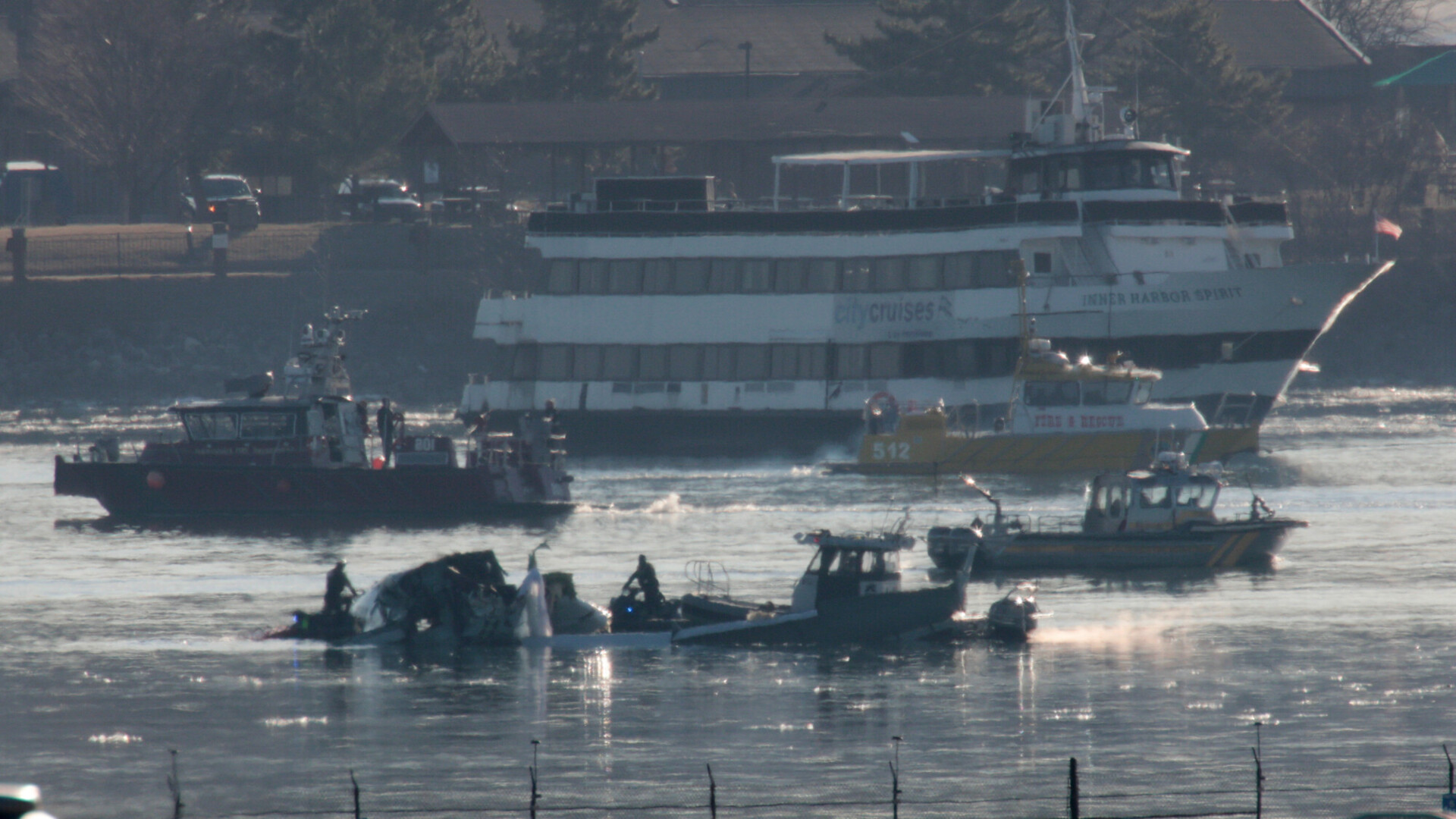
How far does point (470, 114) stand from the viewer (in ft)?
275

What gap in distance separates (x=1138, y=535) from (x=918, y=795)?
1664cm

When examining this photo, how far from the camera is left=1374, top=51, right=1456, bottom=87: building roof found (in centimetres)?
10775

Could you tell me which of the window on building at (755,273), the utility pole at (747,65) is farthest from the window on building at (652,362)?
the utility pole at (747,65)

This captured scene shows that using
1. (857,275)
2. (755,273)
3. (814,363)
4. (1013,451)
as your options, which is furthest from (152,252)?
(1013,451)

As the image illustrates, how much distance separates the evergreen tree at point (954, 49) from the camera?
301 ft

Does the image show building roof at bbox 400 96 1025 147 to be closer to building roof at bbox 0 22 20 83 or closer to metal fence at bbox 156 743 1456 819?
building roof at bbox 0 22 20 83

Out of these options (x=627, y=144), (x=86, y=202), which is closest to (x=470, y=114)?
(x=627, y=144)

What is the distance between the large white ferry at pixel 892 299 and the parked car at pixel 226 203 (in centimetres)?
2616

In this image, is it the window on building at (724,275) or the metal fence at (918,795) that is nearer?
the metal fence at (918,795)

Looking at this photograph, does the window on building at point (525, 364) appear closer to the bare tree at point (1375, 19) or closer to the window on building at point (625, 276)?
the window on building at point (625, 276)

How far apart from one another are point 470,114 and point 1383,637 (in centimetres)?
5813

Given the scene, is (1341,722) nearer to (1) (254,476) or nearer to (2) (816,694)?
(2) (816,694)

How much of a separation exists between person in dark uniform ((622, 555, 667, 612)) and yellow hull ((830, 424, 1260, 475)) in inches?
808

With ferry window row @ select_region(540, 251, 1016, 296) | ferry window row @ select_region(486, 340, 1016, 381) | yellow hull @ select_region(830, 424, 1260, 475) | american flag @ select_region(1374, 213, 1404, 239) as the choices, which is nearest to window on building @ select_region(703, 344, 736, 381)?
ferry window row @ select_region(486, 340, 1016, 381)
